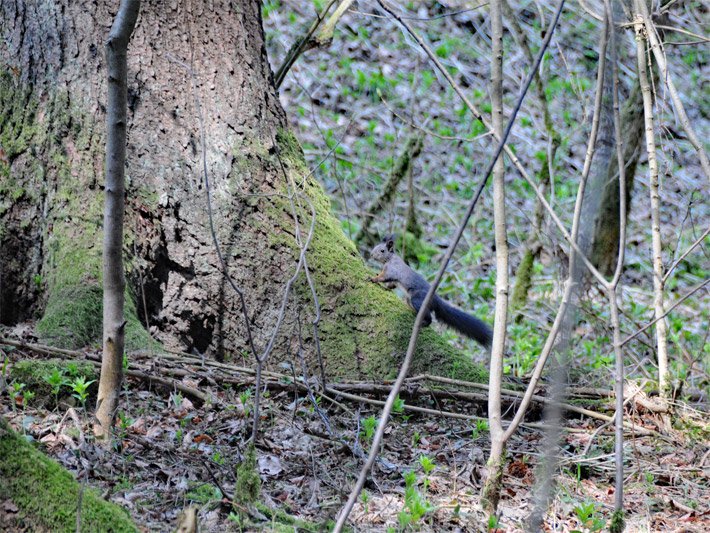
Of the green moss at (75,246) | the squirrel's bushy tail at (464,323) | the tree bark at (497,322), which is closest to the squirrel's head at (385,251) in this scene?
the squirrel's bushy tail at (464,323)

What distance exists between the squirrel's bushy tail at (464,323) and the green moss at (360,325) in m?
0.72

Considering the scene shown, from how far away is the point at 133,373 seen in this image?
3443 mm

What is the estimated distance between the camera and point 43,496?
86.3 inches

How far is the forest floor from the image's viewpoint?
9.04 ft

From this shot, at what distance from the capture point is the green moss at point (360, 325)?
4008mm

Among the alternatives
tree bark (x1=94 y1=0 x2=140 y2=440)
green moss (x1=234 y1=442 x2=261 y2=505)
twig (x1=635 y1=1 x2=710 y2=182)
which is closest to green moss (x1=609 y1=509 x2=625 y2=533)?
green moss (x1=234 y1=442 x2=261 y2=505)

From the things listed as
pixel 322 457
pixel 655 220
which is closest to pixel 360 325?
pixel 322 457

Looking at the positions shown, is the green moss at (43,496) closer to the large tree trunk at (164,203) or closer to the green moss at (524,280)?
the large tree trunk at (164,203)

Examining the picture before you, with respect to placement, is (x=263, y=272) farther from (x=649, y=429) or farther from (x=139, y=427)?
(x=649, y=429)

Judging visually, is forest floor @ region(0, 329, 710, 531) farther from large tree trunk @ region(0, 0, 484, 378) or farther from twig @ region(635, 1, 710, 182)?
twig @ region(635, 1, 710, 182)

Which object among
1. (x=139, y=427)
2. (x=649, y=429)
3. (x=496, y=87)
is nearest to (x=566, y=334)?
(x=496, y=87)

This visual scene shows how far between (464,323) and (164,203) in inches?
78.5

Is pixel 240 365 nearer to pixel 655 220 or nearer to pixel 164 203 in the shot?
pixel 164 203

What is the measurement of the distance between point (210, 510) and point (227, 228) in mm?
1814
